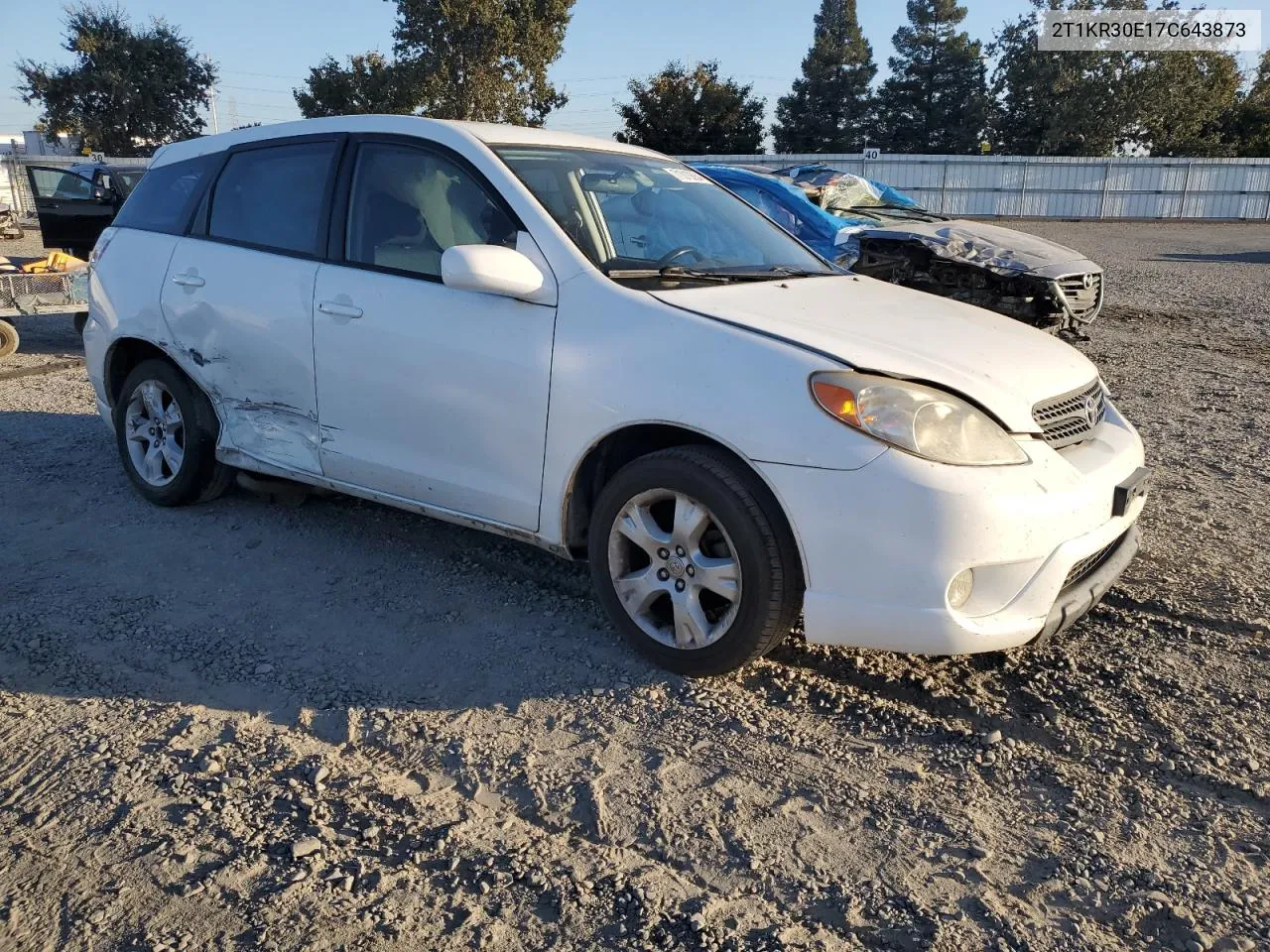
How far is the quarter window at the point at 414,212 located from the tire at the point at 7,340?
688cm

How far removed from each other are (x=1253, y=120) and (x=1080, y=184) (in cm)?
1923

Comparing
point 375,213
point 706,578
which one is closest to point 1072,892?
point 706,578

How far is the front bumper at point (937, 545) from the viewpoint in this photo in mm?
2779

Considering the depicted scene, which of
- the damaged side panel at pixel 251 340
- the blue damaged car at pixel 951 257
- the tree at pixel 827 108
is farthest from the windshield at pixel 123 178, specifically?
the tree at pixel 827 108

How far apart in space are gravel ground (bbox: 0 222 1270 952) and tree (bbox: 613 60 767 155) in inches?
1706

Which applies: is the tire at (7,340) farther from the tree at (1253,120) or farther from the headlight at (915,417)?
the tree at (1253,120)

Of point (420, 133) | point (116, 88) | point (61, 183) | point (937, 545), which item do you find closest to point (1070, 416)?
point (937, 545)

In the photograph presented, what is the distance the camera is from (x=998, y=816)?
8.50 feet

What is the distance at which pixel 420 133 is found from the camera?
13.0 feet

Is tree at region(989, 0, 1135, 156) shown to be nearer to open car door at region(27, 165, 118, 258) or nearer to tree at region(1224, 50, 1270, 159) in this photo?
tree at region(1224, 50, 1270, 159)

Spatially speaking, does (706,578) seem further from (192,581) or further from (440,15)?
(440,15)

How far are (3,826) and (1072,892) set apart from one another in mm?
2673

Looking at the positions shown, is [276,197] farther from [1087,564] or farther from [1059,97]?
[1059,97]

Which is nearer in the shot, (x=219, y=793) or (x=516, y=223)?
(x=219, y=793)
